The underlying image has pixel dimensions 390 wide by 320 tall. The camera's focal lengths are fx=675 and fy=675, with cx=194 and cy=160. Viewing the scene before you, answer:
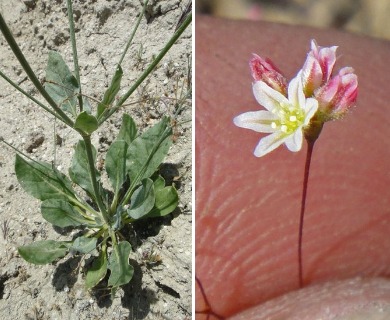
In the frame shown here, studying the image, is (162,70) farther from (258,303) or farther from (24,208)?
(258,303)

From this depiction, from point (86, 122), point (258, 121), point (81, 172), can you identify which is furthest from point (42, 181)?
point (258, 121)

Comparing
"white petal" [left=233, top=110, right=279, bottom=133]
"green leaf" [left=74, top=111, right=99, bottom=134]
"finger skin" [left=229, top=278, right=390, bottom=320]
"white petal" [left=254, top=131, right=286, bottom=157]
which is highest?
"white petal" [left=233, top=110, right=279, bottom=133]

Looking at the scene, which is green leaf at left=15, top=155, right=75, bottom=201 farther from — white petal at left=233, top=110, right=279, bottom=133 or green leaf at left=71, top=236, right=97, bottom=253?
white petal at left=233, top=110, right=279, bottom=133

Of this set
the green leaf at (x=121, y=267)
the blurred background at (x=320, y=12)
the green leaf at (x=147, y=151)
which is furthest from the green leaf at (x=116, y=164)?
the blurred background at (x=320, y=12)

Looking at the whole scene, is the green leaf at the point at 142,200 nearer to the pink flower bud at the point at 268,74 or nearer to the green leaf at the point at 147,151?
the green leaf at the point at 147,151

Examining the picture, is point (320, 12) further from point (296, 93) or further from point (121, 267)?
point (121, 267)

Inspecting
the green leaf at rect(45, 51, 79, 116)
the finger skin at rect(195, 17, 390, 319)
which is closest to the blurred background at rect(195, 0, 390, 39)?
the finger skin at rect(195, 17, 390, 319)

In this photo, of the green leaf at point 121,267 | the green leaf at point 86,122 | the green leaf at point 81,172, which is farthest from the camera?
the green leaf at point 81,172
